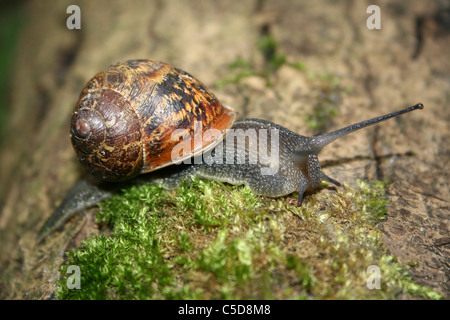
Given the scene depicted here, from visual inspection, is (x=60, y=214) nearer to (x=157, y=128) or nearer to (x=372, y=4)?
(x=157, y=128)

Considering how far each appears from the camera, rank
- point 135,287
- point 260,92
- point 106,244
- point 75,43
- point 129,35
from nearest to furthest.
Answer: point 135,287 → point 106,244 → point 260,92 → point 129,35 → point 75,43

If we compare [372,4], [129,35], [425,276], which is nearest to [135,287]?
[425,276]

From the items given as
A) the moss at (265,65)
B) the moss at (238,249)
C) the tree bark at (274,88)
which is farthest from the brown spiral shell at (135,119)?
the moss at (265,65)

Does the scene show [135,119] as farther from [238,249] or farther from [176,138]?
[238,249]

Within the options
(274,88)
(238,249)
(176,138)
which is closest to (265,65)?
(274,88)

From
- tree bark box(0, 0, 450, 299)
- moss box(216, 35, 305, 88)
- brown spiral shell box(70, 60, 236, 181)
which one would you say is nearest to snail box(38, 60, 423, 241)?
brown spiral shell box(70, 60, 236, 181)

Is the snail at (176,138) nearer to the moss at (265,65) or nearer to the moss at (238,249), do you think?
the moss at (238,249)
